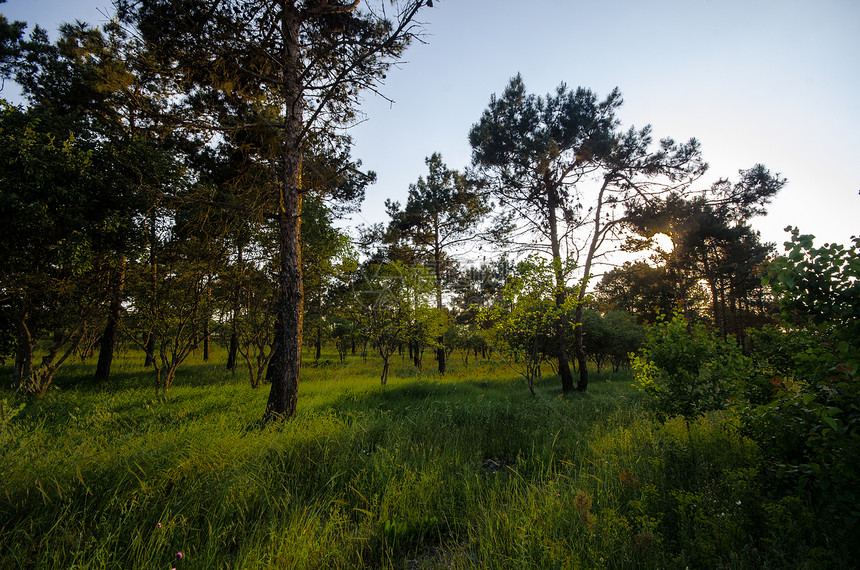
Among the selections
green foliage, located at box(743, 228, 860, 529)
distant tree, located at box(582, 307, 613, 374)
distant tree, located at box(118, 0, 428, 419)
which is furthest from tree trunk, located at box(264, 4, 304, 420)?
distant tree, located at box(582, 307, 613, 374)

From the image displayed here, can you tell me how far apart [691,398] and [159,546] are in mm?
5392

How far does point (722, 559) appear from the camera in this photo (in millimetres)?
2064

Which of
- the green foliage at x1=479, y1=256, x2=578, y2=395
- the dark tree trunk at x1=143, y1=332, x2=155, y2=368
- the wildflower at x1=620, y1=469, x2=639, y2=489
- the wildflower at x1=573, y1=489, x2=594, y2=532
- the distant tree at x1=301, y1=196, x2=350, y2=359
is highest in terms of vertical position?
the distant tree at x1=301, y1=196, x2=350, y2=359

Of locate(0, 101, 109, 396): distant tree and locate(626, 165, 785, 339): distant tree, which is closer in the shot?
locate(0, 101, 109, 396): distant tree

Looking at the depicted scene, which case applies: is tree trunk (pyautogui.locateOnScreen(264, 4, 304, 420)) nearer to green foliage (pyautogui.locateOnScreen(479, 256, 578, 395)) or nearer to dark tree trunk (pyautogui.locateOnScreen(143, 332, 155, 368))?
green foliage (pyautogui.locateOnScreen(479, 256, 578, 395))

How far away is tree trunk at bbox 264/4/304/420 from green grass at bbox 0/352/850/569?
0.95 meters

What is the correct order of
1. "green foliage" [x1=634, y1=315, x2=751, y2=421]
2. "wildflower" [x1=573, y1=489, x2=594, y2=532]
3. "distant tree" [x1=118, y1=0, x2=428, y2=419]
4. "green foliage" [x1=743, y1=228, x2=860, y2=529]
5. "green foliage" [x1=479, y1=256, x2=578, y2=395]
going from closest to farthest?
"green foliage" [x1=743, y1=228, x2=860, y2=529] < "wildflower" [x1=573, y1=489, x2=594, y2=532] < "green foliage" [x1=634, y1=315, x2=751, y2=421] < "distant tree" [x1=118, y1=0, x2=428, y2=419] < "green foliage" [x1=479, y1=256, x2=578, y2=395]

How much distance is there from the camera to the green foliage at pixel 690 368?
3.55 metres

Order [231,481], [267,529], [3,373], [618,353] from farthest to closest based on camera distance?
[618,353], [3,373], [231,481], [267,529]

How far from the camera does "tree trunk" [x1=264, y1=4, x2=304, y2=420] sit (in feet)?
18.4

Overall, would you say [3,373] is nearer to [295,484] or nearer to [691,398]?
[295,484]

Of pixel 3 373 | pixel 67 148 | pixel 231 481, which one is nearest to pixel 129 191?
pixel 67 148

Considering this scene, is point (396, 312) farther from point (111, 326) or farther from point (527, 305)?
point (111, 326)

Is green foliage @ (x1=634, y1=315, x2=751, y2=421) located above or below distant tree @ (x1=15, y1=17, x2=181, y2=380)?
below
